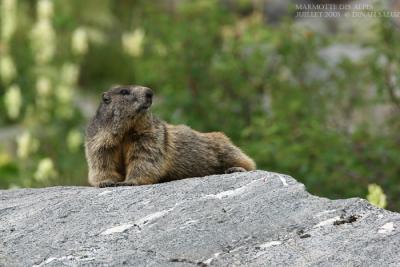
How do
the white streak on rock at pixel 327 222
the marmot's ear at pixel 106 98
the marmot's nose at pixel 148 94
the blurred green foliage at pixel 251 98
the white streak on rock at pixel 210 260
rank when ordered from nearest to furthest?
1. the white streak on rock at pixel 210 260
2. the white streak on rock at pixel 327 222
3. the marmot's nose at pixel 148 94
4. the marmot's ear at pixel 106 98
5. the blurred green foliage at pixel 251 98

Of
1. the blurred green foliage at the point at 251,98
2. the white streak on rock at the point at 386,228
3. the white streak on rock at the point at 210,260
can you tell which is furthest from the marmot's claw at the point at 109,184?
the blurred green foliage at the point at 251,98

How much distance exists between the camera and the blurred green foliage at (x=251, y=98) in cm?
1114

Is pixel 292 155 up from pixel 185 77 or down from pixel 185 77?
down

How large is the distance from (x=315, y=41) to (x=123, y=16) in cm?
1090

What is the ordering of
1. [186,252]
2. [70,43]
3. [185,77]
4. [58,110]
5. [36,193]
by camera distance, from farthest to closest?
[70,43], [58,110], [185,77], [36,193], [186,252]

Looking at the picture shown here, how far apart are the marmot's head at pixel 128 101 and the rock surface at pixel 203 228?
0.85m

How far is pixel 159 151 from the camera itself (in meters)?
7.00

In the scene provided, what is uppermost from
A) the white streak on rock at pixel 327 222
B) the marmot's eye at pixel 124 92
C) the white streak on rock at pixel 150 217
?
the marmot's eye at pixel 124 92

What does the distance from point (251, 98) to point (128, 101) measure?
642cm

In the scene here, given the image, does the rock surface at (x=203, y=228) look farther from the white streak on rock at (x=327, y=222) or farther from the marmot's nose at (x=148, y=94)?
the marmot's nose at (x=148, y=94)

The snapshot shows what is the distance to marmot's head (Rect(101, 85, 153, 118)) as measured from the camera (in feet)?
22.8

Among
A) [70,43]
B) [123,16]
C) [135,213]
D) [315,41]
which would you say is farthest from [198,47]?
[123,16]

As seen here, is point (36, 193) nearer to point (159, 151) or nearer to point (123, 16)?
point (159, 151)

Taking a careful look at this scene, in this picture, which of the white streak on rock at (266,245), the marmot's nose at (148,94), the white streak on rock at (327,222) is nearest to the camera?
the white streak on rock at (266,245)
